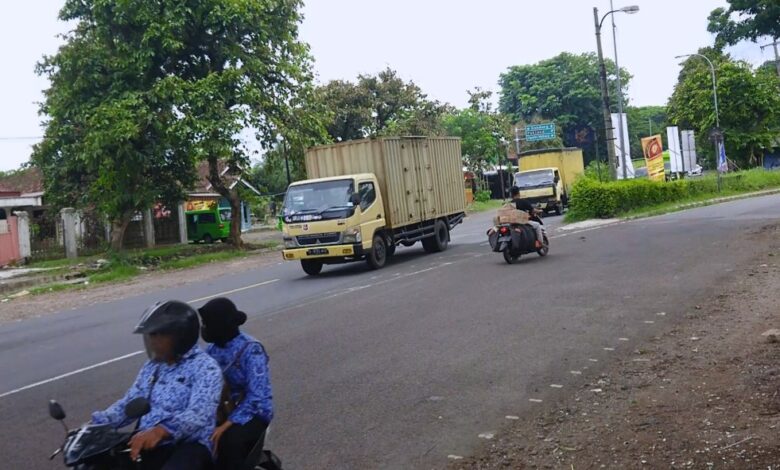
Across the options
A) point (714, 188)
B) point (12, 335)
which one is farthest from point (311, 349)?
point (714, 188)

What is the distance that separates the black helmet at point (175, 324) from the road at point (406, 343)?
81.3 inches

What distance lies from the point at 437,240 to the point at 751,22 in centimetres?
1100

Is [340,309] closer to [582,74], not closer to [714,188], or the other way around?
[714,188]

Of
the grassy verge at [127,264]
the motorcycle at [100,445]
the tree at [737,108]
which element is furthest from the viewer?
the tree at [737,108]

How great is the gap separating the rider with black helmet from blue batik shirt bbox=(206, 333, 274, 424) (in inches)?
13.5

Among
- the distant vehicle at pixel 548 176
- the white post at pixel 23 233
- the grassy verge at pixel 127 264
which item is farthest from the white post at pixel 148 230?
the distant vehicle at pixel 548 176

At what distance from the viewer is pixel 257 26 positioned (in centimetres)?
3064

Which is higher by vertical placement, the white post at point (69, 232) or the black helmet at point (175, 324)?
the white post at point (69, 232)

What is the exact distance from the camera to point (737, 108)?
56.8 meters

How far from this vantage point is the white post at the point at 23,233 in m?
31.1

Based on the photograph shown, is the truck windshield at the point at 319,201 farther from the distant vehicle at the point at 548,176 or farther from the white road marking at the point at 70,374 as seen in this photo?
the distant vehicle at the point at 548,176

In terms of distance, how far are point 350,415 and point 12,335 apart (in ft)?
31.1

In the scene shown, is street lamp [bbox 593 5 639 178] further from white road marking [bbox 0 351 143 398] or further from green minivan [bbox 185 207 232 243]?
white road marking [bbox 0 351 143 398]

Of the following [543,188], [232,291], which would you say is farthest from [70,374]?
[543,188]
